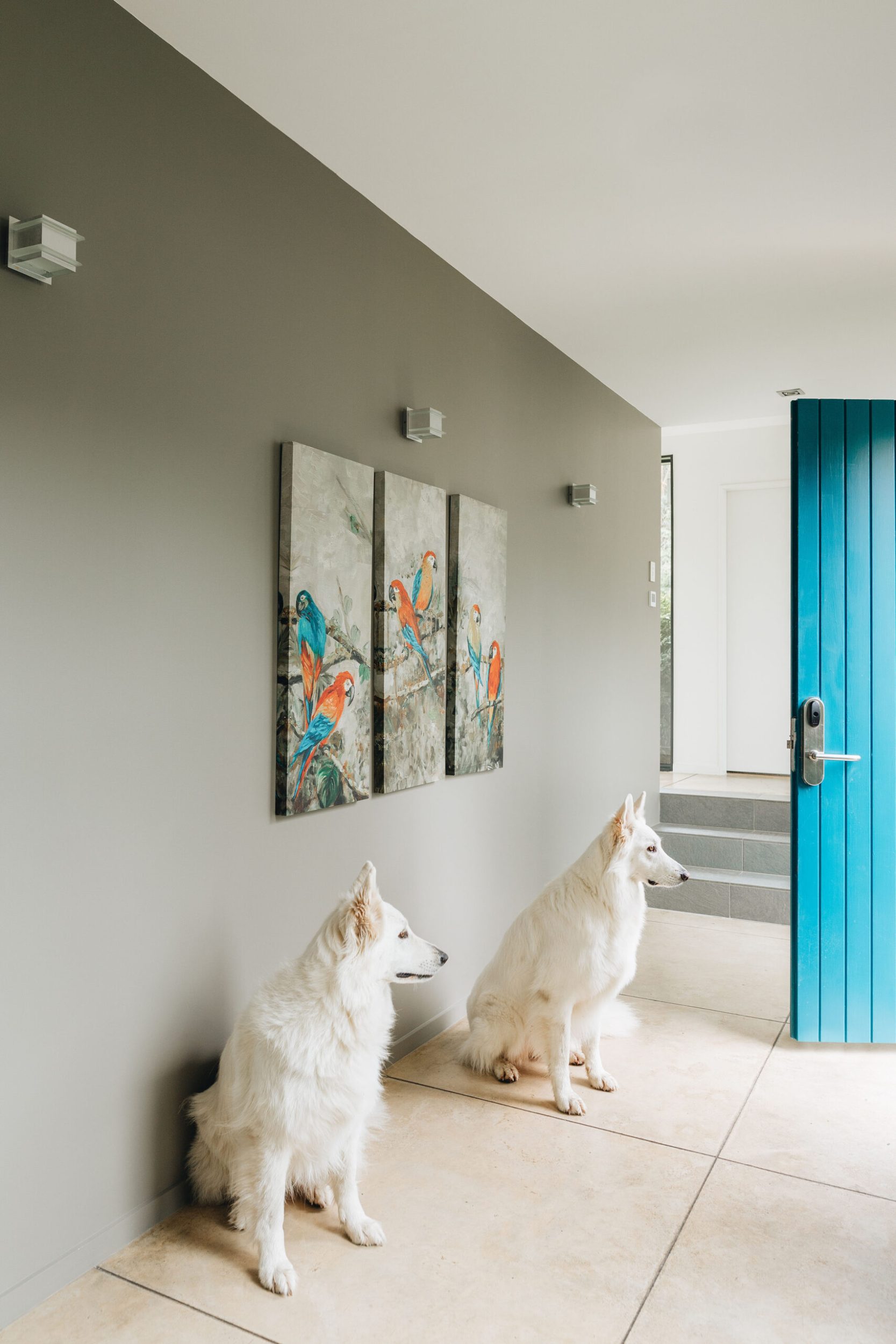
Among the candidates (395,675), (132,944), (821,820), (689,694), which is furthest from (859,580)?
(689,694)

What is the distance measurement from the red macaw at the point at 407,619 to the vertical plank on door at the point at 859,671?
58.7 inches

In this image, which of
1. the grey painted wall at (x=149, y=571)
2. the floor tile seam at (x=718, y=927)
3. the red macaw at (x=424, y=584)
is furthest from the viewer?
the floor tile seam at (x=718, y=927)

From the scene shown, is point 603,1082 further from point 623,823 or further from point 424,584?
point 424,584

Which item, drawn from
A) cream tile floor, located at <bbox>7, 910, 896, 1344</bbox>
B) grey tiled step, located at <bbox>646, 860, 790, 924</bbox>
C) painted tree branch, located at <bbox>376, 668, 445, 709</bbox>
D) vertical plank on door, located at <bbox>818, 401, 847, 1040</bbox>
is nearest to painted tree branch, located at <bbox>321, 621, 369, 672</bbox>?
painted tree branch, located at <bbox>376, 668, 445, 709</bbox>

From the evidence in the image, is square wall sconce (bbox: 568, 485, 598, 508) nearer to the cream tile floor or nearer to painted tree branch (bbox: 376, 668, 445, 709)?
painted tree branch (bbox: 376, 668, 445, 709)

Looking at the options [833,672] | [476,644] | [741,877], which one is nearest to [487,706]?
[476,644]


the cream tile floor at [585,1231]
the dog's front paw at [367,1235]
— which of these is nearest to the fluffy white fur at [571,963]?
the cream tile floor at [585,1231]

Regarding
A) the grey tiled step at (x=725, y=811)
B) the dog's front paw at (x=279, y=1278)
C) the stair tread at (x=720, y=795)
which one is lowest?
the dog's front paw at (x=279, y=1278)

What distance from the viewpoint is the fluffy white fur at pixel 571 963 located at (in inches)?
111

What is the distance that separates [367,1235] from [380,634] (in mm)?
1659

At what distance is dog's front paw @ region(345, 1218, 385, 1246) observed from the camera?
212cm

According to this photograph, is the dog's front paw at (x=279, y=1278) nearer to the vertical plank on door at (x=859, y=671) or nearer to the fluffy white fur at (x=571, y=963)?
the fluffy white fur at (x=571, y=963)

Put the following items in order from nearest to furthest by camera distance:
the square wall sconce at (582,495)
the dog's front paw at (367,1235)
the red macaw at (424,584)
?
the dog's front paw at (367,1235)
the red macaw at (424,584)
the square wall sconce at (582,495)

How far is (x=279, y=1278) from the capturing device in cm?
196
